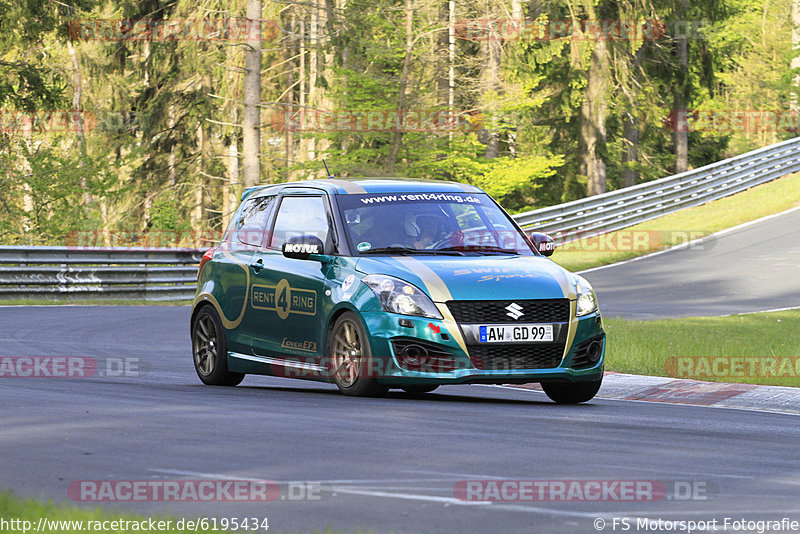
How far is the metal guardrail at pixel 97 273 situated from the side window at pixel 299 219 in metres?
12.5

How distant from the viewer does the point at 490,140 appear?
41.8 m

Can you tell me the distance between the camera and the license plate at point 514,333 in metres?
9.77

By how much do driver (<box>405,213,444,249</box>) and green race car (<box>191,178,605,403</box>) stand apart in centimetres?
1

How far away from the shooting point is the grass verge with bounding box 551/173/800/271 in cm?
3272

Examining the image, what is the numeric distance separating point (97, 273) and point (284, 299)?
1437 centimetres

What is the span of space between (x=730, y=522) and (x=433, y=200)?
5.97m

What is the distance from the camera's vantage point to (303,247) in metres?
10.7

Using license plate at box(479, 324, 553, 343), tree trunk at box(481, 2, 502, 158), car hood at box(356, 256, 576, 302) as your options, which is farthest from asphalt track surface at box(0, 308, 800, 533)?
tree trunk at box(481, 2, 502, 158)

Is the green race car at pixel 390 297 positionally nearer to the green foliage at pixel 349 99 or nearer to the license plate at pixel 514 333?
the license plate at pixel 514 333

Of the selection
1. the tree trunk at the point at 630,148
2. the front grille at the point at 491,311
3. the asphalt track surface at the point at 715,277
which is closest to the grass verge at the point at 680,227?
the asphalt track surface at the point at 715,277

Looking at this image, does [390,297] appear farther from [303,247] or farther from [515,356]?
[303,247]

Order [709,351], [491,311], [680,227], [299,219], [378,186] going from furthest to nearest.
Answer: [680,227] < [709,351] < [299,219] < [378,186] < [491,311]

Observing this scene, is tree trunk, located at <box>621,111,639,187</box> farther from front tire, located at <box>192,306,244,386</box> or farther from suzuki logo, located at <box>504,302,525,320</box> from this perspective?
suzuki logo, located at <box>504,302,525,320</box>

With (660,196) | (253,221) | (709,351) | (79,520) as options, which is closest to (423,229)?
(253,221)
